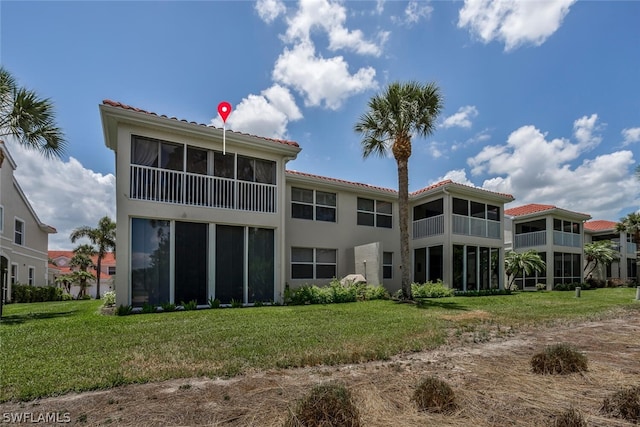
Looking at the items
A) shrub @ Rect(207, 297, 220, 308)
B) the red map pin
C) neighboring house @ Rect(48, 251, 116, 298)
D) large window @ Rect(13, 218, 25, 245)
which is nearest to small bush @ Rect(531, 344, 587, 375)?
shrub @ Rect(207, 297, 220, 308)

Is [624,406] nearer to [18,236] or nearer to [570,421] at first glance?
[570,421]

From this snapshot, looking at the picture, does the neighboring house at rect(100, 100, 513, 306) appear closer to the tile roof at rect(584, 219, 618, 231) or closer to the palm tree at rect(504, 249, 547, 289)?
the palm tree at rect(504, 249, 547, 289)

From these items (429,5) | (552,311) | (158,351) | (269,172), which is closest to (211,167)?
(269,172)

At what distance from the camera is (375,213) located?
19062 millimetres

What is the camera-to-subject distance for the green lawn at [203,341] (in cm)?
485

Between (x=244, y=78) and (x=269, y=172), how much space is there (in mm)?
3776

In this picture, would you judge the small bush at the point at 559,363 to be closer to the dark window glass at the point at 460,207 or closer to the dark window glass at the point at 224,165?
the dark window glass at the point at 224,165

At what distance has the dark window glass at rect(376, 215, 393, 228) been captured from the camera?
19153 millimetres

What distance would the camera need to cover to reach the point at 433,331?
26.7ft

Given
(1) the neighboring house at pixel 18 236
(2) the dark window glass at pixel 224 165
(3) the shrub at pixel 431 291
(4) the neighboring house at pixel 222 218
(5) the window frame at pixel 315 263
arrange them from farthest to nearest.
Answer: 1. (1) the neighboring house at pixel 18 236
2. (3) the shrub at pixel 431 291
3. (5) the window frame at pixel 315 263
4. (2) the dark window glass at pixel 224 165
5. (4) the neighboring house at pixel 222 218

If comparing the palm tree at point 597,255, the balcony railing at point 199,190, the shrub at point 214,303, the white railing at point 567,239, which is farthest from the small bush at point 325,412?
the palm tree at point 597,255

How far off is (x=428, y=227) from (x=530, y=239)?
11.6m

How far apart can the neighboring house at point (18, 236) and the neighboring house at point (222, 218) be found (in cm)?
1249

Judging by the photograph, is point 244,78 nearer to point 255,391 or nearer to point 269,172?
point 269,172
